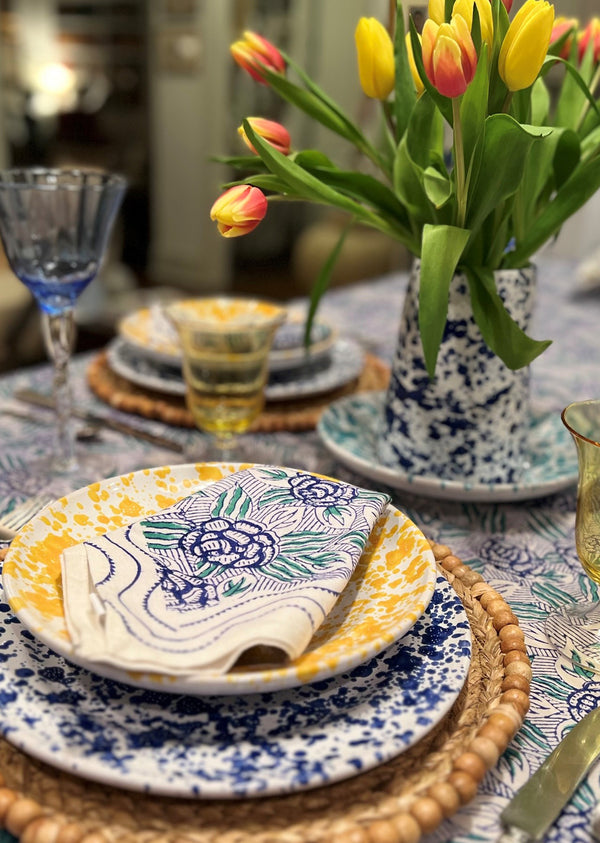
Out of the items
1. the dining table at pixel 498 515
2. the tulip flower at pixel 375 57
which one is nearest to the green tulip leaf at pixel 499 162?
the tulip flower at pixel 375 57

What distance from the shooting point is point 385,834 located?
376mm

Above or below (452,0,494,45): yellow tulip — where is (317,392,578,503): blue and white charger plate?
below

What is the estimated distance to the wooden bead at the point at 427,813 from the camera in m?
0.39

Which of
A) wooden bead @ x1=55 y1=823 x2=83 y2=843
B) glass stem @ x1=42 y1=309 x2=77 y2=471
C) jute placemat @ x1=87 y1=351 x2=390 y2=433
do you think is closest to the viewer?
wooden bead @ x1=55 y1=823 x2=83 y2=843

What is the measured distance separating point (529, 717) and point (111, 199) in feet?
1.93

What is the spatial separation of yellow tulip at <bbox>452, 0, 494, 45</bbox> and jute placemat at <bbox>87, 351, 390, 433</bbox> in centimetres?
45

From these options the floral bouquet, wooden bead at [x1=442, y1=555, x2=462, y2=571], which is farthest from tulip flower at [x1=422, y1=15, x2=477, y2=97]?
wooden bead at [x1=442, y1=555, x2=462, y2=571]

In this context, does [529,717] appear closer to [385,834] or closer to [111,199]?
[385,834]

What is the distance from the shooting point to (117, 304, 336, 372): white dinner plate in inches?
39.6

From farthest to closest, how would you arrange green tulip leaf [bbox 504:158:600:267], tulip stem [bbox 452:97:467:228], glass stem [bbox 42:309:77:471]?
glass stem [bbox 42:309:77:471]
green tulip leaf [bbox 504:158:600:267]
tulip stem [bbox 452:97:467:228]

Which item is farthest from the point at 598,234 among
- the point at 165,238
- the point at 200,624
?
the point at 165,238

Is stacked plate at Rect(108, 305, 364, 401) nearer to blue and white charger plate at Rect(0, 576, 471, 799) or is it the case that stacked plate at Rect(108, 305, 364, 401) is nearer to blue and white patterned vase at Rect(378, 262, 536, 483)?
blue and white patterned vase at Rect(378, 262, 536, 483)

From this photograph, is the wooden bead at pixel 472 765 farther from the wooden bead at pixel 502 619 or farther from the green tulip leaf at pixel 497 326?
the green tulip leaf at pixel 497 326

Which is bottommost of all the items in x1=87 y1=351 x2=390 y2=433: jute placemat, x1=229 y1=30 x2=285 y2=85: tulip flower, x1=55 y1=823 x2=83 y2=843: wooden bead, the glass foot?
x1=87 y1=351 x2=390 y2=433: jute placemat
